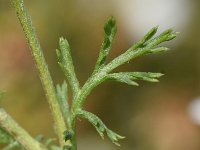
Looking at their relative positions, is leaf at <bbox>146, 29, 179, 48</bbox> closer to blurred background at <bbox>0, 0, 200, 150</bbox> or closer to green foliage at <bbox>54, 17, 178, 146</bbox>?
green foliage at <bbox>54, 17, 178, 146</bbox>

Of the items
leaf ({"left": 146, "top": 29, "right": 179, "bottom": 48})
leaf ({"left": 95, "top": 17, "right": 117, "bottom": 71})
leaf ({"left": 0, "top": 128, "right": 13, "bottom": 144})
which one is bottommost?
leaf ({"left": 0, "top": 128, "right": 13, "bottom": 144})

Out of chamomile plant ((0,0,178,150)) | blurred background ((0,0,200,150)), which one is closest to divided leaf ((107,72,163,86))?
chamomile plant ((0,0,178,150))

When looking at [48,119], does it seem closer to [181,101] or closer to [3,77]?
[3,77]

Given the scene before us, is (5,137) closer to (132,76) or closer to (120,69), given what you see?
(132,76)

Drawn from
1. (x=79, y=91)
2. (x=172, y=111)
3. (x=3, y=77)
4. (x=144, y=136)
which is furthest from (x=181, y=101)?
(x=79, y=91)

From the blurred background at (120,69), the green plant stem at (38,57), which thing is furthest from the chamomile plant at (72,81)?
the blurred background at (120,69)

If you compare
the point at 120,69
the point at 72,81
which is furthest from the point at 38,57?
the point at 120,69
